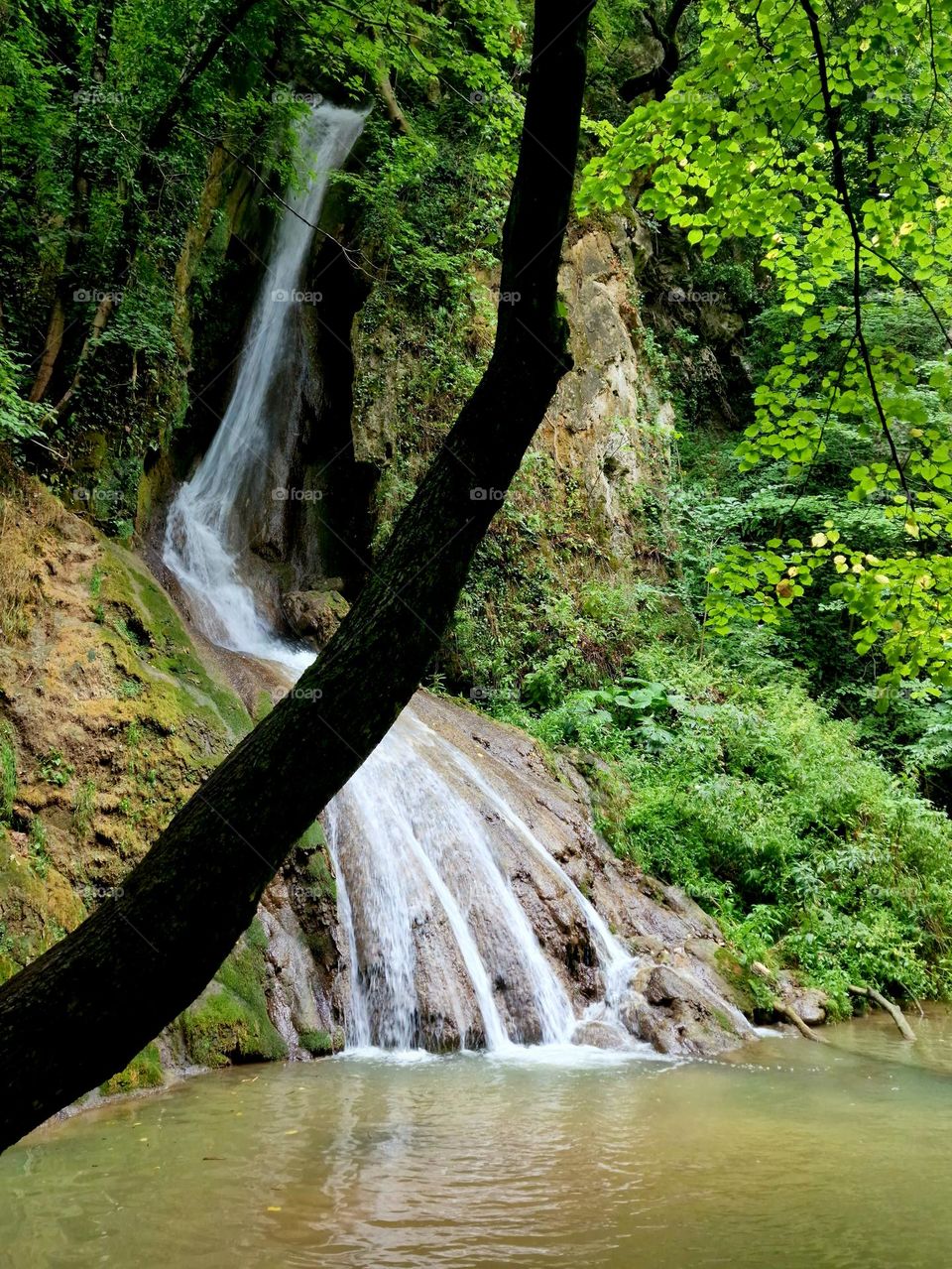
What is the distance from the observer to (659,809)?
38.0 ft

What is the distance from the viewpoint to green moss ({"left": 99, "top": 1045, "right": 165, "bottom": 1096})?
5324 millimetres

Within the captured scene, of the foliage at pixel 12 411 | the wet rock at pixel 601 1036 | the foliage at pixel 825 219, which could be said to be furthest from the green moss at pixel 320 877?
the foliage at pixel 12 411

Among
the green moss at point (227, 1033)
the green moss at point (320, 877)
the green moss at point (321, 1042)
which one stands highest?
the green moss at point (320, 877)

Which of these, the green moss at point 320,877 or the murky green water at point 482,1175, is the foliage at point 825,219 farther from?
the green moss at point 320,877

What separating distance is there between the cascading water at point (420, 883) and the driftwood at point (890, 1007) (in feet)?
9.92

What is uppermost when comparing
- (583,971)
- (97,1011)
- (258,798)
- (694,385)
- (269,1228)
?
(694,385)

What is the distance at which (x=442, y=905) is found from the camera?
25.8ft

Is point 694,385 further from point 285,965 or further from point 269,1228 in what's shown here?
point 269,1228

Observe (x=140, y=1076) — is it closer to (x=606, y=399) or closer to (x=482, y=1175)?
(x=482, y=1175)

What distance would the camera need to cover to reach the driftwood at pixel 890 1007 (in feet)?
29.2

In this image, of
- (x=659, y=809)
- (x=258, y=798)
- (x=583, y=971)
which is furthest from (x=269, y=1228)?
(x=659, y=809)

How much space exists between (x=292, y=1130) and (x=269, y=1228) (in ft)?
4.05

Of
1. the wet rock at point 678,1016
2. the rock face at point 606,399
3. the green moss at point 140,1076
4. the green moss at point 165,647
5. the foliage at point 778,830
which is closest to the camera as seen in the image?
the green moss at point 140,1076

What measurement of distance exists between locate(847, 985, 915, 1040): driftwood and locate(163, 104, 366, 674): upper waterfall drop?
7.62m
